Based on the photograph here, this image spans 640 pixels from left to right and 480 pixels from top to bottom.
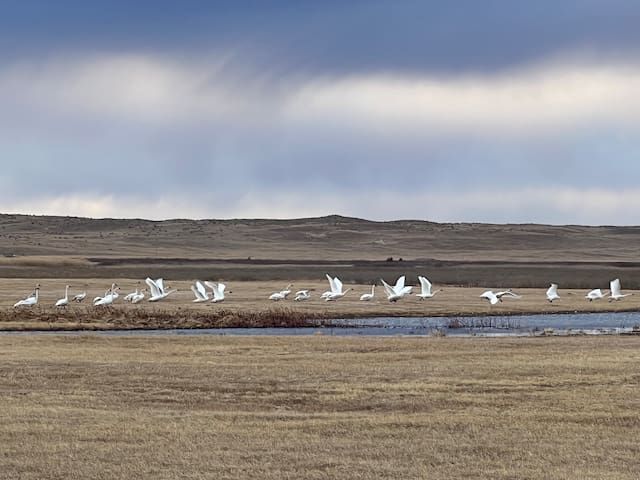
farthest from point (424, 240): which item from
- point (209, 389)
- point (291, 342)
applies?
point (209, 389)

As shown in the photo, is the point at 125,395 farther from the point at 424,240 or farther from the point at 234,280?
the point at 424,240

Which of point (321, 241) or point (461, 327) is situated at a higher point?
point (321, 241)

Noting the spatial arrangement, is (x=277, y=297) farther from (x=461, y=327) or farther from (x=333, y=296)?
(x=461, y=327)

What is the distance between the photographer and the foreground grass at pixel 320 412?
15555 mm

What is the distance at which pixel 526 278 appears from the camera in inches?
3216

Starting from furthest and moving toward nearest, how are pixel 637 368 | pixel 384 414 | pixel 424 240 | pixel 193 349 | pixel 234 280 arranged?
pixel 424 240 → pixel 234 280 → pixel 193 349 → pixel 637 368 → pixel 384 414

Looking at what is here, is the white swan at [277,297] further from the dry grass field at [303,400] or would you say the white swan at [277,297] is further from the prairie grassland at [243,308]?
the dry grass field at [303,400]

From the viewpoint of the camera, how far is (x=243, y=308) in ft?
170

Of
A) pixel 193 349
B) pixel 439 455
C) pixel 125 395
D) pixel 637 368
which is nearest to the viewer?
pixel 439 455

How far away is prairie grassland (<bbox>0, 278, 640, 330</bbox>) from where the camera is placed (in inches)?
1768

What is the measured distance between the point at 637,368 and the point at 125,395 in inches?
439

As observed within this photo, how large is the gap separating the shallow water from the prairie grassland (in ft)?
5.36

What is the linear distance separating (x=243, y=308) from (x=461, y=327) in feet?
39.4

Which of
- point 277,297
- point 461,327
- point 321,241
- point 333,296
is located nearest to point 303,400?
point 461,327
